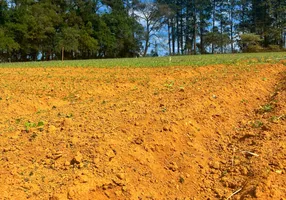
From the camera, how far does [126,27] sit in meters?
51.9

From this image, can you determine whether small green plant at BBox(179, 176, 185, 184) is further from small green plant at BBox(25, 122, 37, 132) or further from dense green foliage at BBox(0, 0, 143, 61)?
dense green foliage at BBox(0, 0, 143, 61)

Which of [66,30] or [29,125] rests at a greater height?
[66,30]

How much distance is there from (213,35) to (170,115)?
53.7 metres

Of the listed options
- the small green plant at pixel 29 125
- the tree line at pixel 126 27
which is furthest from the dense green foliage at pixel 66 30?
the small green plant at pixel 29 125

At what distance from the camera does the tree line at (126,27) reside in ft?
141

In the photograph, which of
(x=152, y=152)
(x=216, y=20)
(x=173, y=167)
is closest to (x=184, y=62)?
(x=152, y=152)

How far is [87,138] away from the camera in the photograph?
3789 mm

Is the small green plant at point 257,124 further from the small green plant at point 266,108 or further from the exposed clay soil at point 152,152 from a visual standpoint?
the small green plant at point 266,108

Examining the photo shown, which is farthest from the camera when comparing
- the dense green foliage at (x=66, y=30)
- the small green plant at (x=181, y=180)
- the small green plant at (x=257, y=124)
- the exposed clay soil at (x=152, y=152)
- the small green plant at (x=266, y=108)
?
the dense green foliage at (x=66, y=30)

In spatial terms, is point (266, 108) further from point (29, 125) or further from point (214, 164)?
point (29, 125)

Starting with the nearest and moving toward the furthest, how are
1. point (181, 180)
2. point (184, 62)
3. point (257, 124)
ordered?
point (181, 180), point (257, 124), point (184, 62)

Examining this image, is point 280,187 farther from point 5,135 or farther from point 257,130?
point 5,135

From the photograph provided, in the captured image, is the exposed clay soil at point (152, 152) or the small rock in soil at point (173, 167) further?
the small rock in soil at point (173, 167)

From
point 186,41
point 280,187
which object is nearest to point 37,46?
point 186,41
